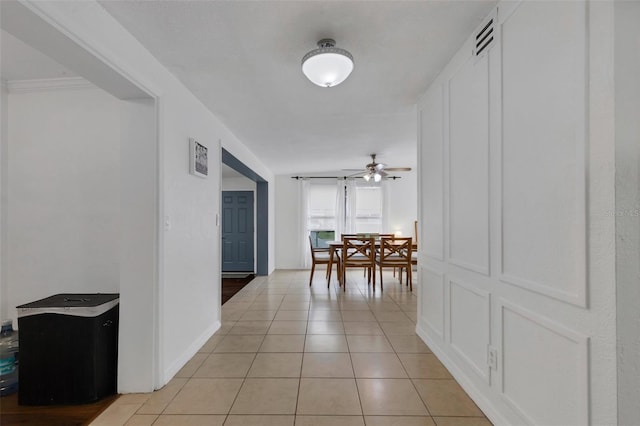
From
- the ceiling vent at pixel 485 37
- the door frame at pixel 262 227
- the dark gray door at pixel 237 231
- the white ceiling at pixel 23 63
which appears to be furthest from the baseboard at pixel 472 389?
the dark gray door at pixel 237 231

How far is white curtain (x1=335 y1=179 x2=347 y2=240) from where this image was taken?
271 inches

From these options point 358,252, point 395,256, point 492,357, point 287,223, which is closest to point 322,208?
point 287,223

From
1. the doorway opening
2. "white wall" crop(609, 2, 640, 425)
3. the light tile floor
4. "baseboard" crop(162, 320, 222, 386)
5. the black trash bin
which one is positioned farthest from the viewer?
the doorway opening

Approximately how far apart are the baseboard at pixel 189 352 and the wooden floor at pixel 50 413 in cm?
32

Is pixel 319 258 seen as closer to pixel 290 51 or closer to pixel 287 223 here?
pixel 287 223

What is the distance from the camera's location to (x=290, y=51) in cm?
191

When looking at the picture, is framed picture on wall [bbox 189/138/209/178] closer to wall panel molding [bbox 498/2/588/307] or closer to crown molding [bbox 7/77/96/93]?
crown molding [bbox 7/77/96/93]

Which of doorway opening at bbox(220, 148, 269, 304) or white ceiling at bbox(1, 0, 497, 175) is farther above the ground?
white ceiling at bbox(1, 0, 497, 175)

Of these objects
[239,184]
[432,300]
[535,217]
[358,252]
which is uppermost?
[239,184]

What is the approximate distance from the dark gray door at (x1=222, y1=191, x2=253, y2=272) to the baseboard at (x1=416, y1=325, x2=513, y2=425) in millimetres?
5100

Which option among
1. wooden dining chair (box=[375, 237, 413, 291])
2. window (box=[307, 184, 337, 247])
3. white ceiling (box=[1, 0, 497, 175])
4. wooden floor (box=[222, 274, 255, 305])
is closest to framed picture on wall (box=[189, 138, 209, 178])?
white ceiling (box=[1, 0, 497, 175])

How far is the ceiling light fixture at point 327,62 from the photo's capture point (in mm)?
1728

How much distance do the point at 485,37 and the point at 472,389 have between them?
2.13m

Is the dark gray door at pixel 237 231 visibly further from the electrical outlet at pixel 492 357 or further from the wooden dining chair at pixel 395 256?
the electrical outlet at pixel 492 357
